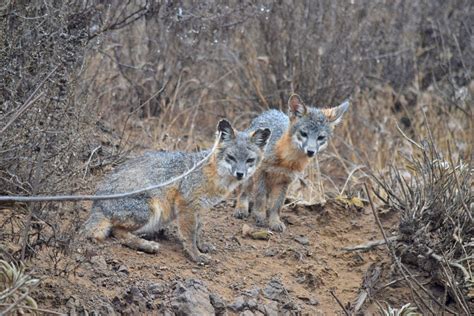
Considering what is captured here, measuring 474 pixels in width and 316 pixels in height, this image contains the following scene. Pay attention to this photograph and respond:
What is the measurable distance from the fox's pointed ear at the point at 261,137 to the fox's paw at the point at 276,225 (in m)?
0.82

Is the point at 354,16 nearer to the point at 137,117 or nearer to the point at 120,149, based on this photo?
the point at 137,117

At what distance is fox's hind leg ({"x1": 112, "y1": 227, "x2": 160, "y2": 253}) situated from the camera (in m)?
7.12

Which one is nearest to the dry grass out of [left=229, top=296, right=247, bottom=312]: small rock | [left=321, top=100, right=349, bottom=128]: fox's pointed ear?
[left=321, top=100, right=349, bottom=128]: fox's pointed ear

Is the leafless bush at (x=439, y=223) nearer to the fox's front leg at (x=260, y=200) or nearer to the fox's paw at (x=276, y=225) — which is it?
the fox's paw at (x=276, y=225)

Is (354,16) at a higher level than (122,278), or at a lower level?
higher

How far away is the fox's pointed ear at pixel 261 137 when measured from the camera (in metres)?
7.85

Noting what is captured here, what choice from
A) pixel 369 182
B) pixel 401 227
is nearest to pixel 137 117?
pixel 369 182

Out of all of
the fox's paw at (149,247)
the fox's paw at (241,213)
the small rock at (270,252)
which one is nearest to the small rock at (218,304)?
the fox's paw at (149,247)

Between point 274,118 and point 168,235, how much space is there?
2.04 meters

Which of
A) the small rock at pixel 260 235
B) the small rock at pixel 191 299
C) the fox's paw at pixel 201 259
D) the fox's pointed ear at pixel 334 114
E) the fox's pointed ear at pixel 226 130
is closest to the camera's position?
the small rock at pixel 191 299

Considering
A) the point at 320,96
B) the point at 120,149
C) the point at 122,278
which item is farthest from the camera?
the point at 320,96

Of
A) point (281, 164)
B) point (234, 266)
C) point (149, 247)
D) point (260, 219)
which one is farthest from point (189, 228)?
point (281, 164)

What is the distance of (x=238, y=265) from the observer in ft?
24.2

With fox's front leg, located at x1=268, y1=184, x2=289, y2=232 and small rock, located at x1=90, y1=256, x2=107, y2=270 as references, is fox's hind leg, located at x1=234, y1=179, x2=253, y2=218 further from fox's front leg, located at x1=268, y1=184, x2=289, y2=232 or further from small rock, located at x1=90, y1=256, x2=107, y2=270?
small rock, located at x1=90, y1=256, x2=107, y2=270
